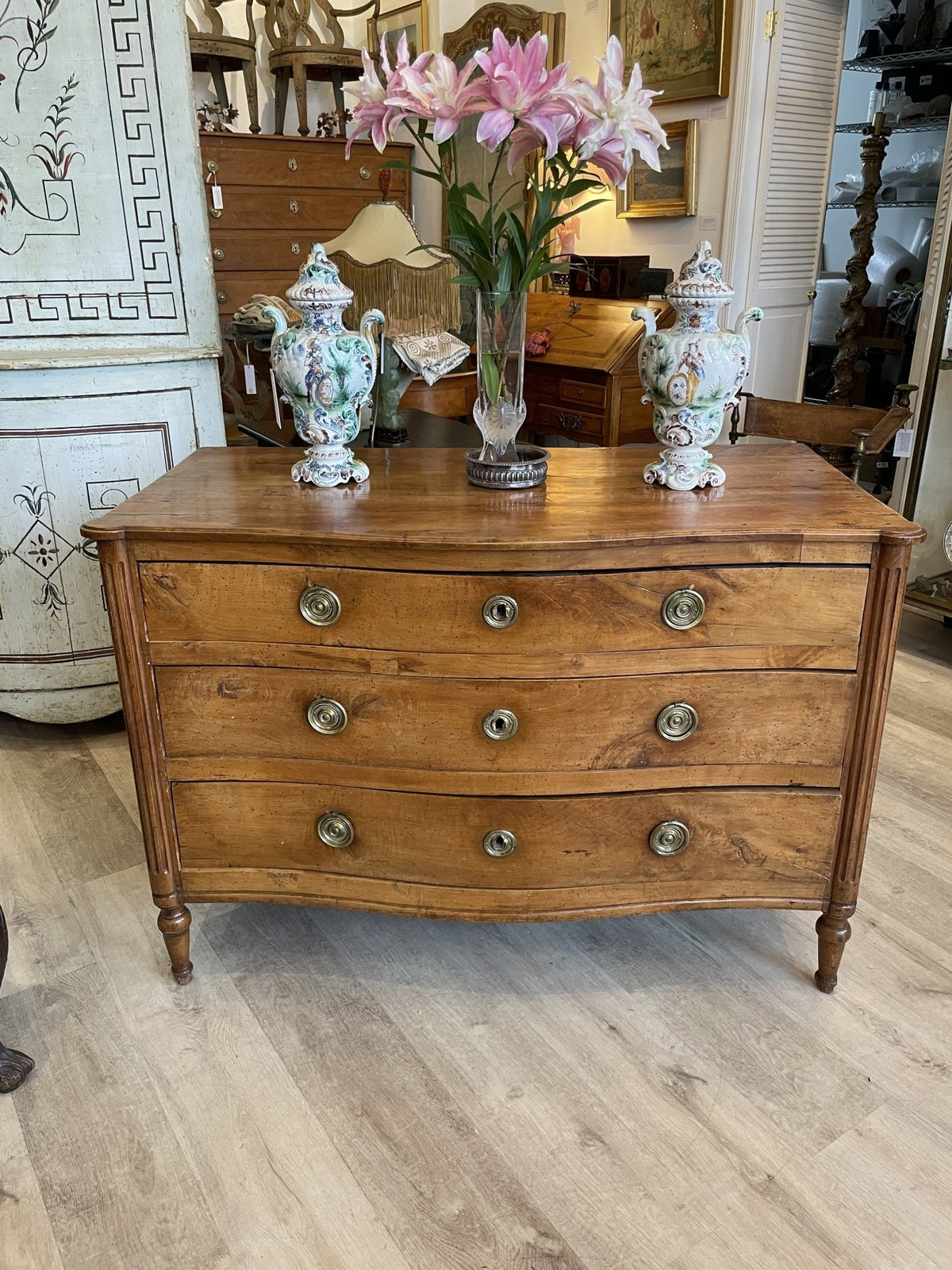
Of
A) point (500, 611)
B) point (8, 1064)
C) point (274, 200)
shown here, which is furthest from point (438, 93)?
point (274, 200)

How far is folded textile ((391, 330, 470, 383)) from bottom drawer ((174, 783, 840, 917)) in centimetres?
110

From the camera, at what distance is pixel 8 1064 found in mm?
1629

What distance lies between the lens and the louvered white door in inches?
167

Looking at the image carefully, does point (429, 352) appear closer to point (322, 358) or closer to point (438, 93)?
point (322, 358)

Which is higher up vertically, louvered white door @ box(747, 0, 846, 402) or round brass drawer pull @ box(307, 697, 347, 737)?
louvered white door @ box(747, 0, 846, 402)

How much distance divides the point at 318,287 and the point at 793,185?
375 cm

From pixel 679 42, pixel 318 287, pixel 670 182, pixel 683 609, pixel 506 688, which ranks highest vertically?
pixel 679 42

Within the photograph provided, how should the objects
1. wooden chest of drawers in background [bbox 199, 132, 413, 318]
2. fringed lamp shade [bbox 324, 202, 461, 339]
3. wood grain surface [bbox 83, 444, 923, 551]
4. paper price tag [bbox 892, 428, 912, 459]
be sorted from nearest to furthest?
wood grain surface [bbox 83, 444, 923, 551] < fringed lamp shade [bbox 324, 202, 461, 339] < paper price tag [bbox 892, 428, 912, 459] < wooden chest of drawers in background [bbox 199, 132, 413, 318]

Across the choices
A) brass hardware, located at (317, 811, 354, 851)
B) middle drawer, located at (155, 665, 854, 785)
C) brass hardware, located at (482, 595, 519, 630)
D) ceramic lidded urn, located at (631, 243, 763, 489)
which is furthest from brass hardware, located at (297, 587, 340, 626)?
ceramic lidded urn, located at (631, 243, 763, 489)

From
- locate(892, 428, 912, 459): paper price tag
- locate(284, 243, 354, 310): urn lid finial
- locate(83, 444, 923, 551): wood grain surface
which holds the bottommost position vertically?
locate(892, 428, 912, 459): paper price tag

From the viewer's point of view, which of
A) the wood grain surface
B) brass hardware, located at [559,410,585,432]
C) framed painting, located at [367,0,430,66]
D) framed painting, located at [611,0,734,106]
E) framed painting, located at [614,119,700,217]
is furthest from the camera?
framed painting, located at [367,0,430,66]

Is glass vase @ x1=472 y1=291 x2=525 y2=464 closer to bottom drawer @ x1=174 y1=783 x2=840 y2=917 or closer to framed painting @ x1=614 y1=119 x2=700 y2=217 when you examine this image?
bottom drawer @ x1=174 y1=783 x2=840 y2=917

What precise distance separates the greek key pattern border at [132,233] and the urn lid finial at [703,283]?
1.52 meters

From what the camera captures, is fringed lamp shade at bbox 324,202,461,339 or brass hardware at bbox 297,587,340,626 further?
fringed lamp shade at bbox 324,202,461,339
